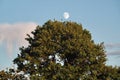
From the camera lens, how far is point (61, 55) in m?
83.9

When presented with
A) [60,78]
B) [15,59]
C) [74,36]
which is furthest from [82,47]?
[15,59]

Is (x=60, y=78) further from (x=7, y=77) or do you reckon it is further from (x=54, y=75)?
(x=7, y=77)

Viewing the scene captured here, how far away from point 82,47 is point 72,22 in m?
7.29

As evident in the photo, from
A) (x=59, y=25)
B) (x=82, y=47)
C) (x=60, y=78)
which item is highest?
(x=59, y=25)

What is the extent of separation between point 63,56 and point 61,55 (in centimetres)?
51

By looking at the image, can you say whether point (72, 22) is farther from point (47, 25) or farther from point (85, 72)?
point (85, 72)

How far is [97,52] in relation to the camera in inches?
3442

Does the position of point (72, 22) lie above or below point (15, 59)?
above

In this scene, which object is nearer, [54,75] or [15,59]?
[54,75]

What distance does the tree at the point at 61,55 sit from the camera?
3270 inches

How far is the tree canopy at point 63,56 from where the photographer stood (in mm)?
83062

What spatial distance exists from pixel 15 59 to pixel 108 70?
1922cm

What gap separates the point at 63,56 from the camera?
8412 centimetres

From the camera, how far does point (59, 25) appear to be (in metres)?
88.4
